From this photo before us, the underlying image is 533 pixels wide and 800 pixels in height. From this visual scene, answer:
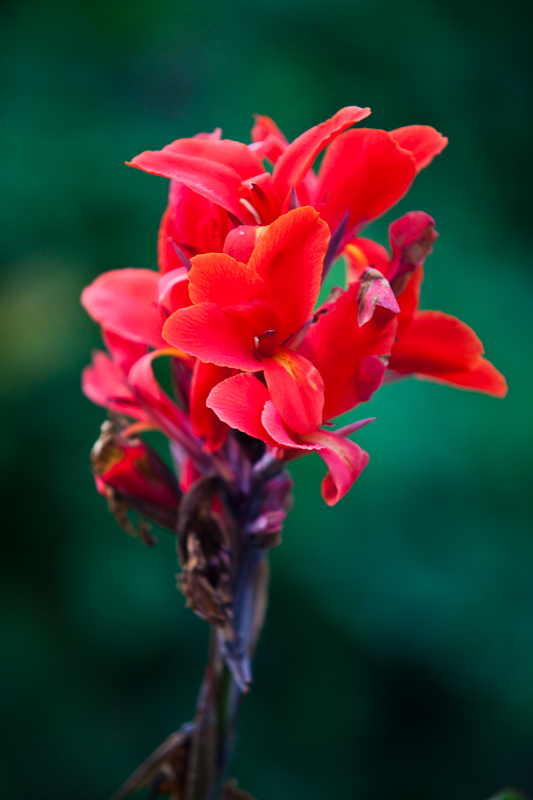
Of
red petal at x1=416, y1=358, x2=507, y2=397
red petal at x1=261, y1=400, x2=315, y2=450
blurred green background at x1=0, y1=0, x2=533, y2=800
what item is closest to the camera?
red petal at x1=261, y1=400, x2=315, y2=450

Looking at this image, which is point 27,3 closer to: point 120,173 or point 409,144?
point 120,173

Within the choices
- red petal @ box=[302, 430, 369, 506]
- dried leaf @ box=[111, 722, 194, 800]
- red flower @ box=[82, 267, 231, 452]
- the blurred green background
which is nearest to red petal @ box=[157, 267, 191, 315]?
red flower @ box=[82, 267, 231, 452]

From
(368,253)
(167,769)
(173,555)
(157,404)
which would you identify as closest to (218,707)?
(167,769)

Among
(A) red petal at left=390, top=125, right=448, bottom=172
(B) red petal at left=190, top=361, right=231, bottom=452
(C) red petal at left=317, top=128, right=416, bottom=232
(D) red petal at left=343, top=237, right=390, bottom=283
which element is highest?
(A) red petal at left=390, top=125, right=448, bottom=172

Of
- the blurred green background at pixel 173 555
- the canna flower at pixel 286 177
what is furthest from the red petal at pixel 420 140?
the blurred green background at pixel 173 555

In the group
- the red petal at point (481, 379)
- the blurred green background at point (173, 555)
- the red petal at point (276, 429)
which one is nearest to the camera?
the red petal at point (276, 429)

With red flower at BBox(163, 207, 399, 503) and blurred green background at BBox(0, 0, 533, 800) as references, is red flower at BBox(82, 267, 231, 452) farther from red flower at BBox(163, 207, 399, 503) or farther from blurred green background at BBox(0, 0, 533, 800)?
blurred green background at BBox(0, 0, 533, 800)

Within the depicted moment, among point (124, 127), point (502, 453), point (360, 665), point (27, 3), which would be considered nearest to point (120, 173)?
point (124, 127)

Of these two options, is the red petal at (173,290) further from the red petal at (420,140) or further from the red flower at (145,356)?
the red petal at (420,140)

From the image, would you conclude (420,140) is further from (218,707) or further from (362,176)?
(218,707)
